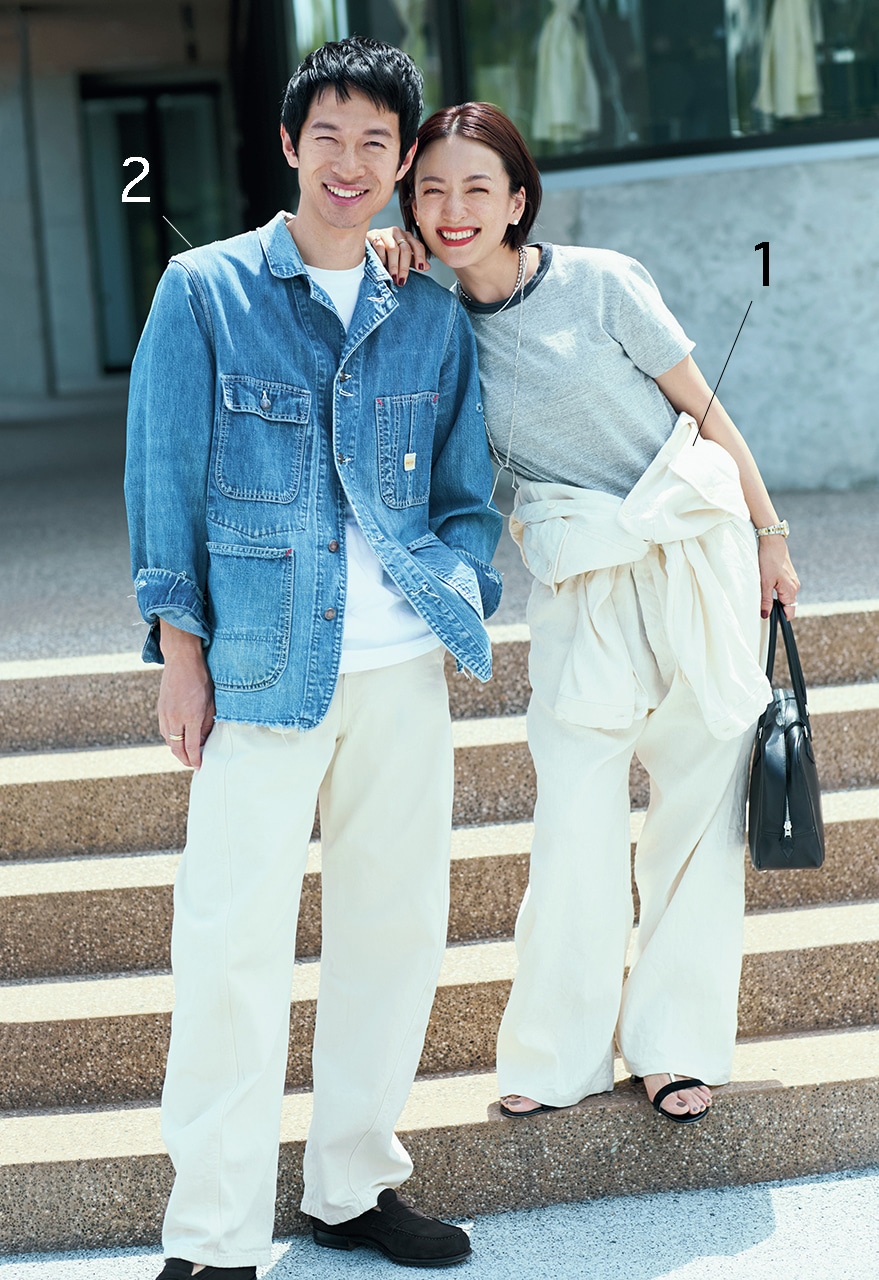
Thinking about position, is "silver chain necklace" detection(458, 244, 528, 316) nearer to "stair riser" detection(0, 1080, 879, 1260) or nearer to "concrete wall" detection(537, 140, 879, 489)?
"stair riser" detection(0, 1080, 879, 1260)

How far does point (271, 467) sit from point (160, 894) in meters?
1.21

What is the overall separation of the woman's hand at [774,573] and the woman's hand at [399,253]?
0.78m

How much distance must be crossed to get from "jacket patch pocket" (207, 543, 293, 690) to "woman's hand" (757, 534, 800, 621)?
2.97 ft

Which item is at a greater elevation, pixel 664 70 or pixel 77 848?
pixel 664 70

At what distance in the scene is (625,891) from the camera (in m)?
2.49

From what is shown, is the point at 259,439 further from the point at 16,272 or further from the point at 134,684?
the point at 16,272

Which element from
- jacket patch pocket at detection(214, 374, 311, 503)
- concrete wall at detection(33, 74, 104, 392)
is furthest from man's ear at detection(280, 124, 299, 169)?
concrete wall at detection(33, 74, 104, 392)

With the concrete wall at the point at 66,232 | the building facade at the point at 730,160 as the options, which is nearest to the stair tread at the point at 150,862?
the building facade at the point at 730,160

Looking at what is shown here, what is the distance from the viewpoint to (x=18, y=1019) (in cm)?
277

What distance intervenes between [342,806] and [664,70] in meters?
4.59

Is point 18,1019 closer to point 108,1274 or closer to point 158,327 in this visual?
point 108,1274

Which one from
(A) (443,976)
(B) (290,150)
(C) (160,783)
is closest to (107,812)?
(C) (160,783)

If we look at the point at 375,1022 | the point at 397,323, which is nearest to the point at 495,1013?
the point at 375,1022

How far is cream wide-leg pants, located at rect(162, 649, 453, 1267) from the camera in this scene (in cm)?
214
